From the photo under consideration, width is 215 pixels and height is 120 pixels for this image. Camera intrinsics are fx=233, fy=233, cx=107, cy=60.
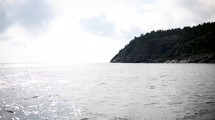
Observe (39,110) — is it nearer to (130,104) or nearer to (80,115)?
(80,115)

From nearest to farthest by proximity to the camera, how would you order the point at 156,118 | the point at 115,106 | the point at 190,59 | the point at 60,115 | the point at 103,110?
the point at 156,118 → the point at 60,115 → the point at 103,110 → the point at 115,106 → the point at 190,59

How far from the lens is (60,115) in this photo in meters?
24.2

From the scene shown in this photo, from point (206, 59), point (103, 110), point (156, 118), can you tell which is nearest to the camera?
point (156, 118)

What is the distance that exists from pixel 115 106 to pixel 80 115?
18.5ft

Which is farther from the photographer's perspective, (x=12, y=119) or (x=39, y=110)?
(x=39, y=110)

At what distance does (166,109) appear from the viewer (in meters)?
25.6

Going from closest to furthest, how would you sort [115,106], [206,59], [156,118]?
1. [156,118]
2. [115,106]
3. [206,59]

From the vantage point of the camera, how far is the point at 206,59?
577 ft

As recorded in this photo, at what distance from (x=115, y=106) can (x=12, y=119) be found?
11.7m

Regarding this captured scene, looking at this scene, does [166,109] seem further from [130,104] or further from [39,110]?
[39,110]

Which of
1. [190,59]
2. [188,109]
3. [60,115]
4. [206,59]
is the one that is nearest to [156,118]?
[188,109]

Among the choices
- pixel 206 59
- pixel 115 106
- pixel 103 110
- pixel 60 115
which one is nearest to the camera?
pixel 60 115

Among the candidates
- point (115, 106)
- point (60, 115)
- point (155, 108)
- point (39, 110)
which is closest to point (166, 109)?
point (155, 108)

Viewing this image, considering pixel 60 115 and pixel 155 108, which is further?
pixel 155 108
